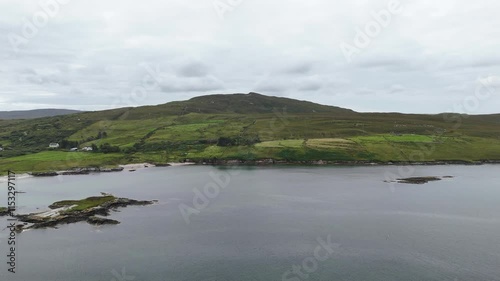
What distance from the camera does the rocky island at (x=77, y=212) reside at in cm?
8644

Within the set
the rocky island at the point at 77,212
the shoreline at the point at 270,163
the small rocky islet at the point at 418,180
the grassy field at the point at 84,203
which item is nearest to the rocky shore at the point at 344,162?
the shoreline at the point at 270,163

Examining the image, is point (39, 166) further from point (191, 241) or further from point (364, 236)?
point (364, 236)

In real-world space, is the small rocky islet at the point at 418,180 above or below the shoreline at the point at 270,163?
below

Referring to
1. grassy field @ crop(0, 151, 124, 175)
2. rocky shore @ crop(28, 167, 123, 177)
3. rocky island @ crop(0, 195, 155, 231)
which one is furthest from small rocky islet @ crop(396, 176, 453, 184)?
grassy field @ crop(0, 151, 124, 175)

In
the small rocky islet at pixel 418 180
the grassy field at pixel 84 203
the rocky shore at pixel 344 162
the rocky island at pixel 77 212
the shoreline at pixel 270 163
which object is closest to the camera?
the rocky island at pixel 77 212

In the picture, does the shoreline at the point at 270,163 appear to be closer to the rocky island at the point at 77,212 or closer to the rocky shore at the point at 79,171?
the rocky shore at the point at 79,171

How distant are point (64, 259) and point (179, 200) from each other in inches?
1846

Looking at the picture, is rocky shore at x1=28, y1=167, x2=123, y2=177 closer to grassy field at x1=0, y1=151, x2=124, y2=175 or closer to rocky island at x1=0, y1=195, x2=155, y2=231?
grassy field at x1=0, y1=151, x2=124, y2=175

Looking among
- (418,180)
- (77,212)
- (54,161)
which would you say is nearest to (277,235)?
(77,212)

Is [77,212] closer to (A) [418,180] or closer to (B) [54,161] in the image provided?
(B) [54,161]

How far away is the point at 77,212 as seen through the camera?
307 ft

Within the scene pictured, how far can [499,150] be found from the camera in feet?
646

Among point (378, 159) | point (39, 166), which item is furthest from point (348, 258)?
point (39, 166)

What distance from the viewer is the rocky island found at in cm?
8644
